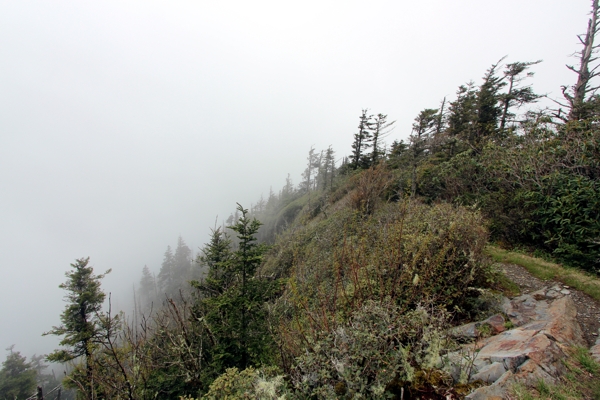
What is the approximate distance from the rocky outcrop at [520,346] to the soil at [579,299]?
155 millimetres

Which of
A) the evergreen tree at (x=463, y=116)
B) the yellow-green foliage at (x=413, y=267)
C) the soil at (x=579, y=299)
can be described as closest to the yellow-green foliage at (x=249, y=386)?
the yellow-green foliage at (x=413, y=267)

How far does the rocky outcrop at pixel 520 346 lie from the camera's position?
8.10ft

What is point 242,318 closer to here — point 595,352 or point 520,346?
point 520,346

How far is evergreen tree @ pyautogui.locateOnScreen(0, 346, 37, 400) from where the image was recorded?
2095 centimetres

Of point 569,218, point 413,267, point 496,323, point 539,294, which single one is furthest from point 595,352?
point 569,218

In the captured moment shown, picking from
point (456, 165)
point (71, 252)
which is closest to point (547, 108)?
point (456, 165)

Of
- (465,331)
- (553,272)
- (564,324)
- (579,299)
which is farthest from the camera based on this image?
(553,272)

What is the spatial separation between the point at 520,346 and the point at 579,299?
336cm

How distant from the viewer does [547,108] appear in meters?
10.7

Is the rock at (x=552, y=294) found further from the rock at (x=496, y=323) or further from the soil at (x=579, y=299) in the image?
the rock at (x=496, y=323)

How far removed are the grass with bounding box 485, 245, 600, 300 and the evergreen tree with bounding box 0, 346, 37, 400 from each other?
121 ft

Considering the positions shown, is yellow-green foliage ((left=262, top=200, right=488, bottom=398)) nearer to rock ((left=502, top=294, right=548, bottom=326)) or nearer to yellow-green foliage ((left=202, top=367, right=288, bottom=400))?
yellow-green foliage ((left=202, top=367, right=288, bottom=400))

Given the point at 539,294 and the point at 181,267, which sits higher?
the point at 539,294

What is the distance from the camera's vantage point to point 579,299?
15.5ft
